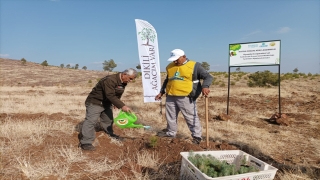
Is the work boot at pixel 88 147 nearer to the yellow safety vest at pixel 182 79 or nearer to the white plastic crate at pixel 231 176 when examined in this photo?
the yellow safety vest at pixel 182 79

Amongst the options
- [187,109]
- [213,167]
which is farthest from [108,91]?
[213,167]

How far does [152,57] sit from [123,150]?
425 centimetres

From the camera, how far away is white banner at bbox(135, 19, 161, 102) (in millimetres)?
7738

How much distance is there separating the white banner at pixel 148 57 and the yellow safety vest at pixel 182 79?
10.6ft

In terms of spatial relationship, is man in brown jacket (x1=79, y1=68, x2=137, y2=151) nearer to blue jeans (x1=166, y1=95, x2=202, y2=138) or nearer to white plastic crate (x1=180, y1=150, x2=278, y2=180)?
blue jeans (x1=166, y1=95, x2=202, y2=138)

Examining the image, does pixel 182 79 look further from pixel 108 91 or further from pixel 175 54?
pixel 108 91

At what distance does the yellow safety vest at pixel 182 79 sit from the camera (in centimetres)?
451

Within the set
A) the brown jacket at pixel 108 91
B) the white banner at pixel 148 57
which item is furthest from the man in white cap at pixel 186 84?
the white banner at pixel 148 57

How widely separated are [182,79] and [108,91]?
145cm

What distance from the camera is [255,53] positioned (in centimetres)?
855

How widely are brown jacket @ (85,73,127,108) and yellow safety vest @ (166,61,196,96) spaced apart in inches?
41.1

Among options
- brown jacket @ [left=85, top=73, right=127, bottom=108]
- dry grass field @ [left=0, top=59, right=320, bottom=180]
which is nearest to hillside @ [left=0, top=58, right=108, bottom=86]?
dry grass field @ [left=0, top=59, right=320, bottom=180]

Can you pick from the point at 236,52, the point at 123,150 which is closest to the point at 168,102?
the point at 123,150

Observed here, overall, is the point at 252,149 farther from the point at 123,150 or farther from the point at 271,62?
the point at 271,62
